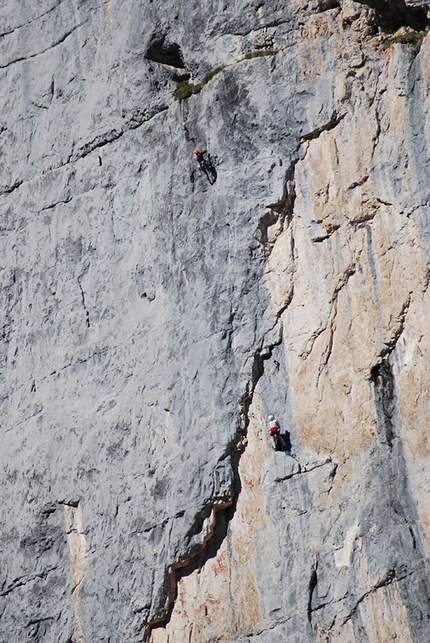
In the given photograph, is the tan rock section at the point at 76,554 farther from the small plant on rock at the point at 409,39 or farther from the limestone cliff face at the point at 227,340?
the small plant on rock at the point at 409,39

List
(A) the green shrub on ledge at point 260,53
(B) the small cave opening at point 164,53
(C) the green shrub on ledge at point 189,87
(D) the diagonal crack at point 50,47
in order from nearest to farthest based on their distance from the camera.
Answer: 1. (A) the green shrub on ledge at point 260,53
2. (C) the green shrub on ledge at point 189,87
3. (B) the small cave opening at point 164,53
4. (D) the diagonal crack at point 50,47

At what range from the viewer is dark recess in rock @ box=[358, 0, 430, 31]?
17.9m

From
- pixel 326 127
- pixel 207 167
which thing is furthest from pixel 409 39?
pixel 207 167

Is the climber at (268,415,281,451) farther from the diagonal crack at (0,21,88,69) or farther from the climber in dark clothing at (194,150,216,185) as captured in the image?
the diagonal crack at (0,21,88,69)

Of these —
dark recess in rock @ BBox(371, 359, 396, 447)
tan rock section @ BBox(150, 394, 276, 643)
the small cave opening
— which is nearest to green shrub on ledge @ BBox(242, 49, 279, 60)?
the small cave opening

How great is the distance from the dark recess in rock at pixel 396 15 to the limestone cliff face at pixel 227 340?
0.12 feet

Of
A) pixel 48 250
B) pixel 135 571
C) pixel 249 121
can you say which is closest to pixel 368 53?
pixel 249 121

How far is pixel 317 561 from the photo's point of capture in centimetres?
1702

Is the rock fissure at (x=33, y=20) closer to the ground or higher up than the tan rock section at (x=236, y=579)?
higher up

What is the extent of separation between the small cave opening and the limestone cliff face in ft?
0.14

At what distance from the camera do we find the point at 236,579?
17.7 m

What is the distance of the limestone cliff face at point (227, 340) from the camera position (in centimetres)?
1697

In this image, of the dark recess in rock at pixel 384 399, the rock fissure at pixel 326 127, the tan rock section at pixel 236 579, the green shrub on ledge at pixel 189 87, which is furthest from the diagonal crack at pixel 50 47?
the dark recess in rock at pixel 384 399

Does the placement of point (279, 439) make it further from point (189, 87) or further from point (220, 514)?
point (189, 87)
